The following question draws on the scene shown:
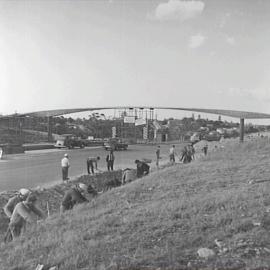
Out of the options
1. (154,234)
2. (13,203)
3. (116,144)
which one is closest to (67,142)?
(116,144)

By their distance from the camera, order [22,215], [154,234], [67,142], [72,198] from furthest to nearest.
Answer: [67,142] < [72,198] < [22,215] < [154,234]

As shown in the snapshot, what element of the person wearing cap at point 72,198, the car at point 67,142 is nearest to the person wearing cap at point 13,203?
the person wearing cap at point 72,198

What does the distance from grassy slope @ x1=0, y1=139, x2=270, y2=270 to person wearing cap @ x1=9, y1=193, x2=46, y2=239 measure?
0.82 ft

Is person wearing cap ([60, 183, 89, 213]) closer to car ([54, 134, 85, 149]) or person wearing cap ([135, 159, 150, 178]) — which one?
person wearing cap ([135, 159, 150, 178])

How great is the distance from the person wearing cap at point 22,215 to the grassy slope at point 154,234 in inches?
9.9

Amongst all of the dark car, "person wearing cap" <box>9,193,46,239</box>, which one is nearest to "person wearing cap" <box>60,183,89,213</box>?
"person wearing cap" <box>9,193,46,239</box>

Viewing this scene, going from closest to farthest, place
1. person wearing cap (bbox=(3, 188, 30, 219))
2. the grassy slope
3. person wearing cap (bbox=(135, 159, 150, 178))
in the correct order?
the grassy slope < person wearing cap (bbox=(3, 188, 30, 219)) < person wearing cap (bbox=(135, 159, 150, 178))

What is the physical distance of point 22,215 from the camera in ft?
21.6

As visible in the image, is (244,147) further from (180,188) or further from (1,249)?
(1,249)

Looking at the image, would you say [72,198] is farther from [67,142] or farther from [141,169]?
[67,142]

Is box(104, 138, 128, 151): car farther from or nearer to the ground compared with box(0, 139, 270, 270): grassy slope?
nearer to the ground

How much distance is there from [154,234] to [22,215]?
2.52 metres

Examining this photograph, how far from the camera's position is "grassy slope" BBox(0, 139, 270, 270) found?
4.61 m

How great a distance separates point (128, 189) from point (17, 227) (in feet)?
14.7
